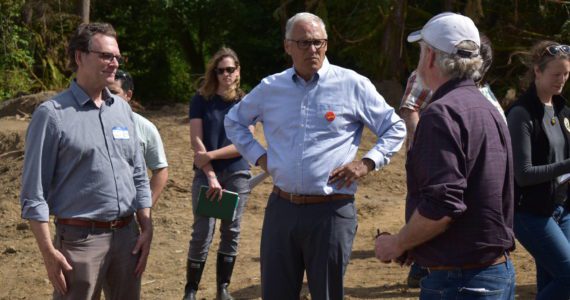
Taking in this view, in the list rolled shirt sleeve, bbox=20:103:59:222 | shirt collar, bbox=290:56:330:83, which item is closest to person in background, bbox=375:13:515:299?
shirt collar, bbox=290:56:330:83

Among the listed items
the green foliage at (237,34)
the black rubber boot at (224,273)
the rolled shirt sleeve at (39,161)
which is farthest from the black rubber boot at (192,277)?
the green foliage at (237,34)

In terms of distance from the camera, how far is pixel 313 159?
16.3ft

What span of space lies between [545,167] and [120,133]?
7.94ft

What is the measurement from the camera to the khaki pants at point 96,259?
4.53 m

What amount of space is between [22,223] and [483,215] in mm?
8140

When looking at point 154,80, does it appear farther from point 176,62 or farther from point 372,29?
point 372,29

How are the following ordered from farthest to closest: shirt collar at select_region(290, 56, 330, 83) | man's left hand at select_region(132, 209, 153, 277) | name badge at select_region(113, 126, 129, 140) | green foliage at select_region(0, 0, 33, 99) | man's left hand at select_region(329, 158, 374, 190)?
green foliage at select_region(0, 0, 33, 99), shirt collar at select_region(290, 56, 330, 83), man's left hand at select_region(329, 158, 374, 190), man's left hand at select_region(132, 209, 153, 277), name badge at select_region(113, 126, 129, 140)

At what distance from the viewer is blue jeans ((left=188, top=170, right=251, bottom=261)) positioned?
23.1 feet

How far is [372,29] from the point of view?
16.8 meters

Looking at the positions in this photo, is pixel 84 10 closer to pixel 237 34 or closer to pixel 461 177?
pixel 237 34

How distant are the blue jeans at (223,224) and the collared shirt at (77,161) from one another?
2.35 meters

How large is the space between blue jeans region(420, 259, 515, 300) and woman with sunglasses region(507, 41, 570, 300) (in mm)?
1630

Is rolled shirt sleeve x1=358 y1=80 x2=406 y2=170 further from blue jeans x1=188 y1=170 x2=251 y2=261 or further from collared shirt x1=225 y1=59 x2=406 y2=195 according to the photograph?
blue jeans x1=188 y1=170 x2=251 y2=261

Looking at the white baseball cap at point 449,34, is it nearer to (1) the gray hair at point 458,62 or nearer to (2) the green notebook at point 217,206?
(1) the gray hair at point 458,62
